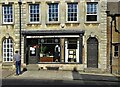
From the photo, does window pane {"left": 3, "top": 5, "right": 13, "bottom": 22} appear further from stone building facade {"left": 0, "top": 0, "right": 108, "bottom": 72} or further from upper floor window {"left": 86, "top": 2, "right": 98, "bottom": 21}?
upper floor window {"left": 86, "top": 2, "right": 98, "bottom": 21}

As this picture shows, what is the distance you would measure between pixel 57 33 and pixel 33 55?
3156 millimetres

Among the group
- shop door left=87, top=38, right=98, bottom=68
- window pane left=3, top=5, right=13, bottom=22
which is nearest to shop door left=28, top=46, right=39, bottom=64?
window pane left=3, top=5, right=13, bottom=22

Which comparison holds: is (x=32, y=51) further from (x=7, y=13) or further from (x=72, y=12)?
(x=72, y=12)

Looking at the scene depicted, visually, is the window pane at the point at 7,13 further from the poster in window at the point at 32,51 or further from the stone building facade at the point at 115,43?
the stone building facade at the point at 115,43

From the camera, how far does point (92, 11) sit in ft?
93.5

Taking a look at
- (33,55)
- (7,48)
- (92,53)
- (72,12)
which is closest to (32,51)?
(33,55)

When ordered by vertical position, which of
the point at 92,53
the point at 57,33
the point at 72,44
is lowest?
the point at 92,53

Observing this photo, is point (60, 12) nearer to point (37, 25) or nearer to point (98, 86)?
point (37, 25)

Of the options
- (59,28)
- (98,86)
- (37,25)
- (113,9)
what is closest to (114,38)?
(113,9)

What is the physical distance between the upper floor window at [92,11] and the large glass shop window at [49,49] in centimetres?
354

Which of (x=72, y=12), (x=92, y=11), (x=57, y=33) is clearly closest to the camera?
(x=57, y=33)

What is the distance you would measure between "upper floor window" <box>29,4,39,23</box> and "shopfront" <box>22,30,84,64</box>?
50.7 inches

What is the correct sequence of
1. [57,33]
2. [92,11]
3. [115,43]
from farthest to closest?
[92,11]
[57,33]
[115,43]

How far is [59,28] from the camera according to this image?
93.7ft
